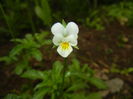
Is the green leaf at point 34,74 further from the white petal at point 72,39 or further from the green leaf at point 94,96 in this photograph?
the white petal at point 72,39

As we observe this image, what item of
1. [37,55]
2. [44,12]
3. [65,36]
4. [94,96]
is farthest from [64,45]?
[44,12]

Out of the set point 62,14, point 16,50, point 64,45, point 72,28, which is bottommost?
point 62,14

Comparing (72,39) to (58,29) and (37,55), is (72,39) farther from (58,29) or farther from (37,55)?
(37,55)

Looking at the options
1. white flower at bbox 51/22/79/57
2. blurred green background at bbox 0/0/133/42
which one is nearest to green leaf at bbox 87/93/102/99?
white flower at bbox 51/22/79/57

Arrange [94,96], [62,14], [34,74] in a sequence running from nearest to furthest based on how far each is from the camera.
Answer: [34,74]
[94,96]
[62,14]

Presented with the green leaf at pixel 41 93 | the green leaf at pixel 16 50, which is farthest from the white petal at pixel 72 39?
the green leaf at pixel 16 50

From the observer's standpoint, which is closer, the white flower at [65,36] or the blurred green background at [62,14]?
the white flower at [65,36]

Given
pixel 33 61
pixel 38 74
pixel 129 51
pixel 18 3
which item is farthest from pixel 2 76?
pixel 129 51
